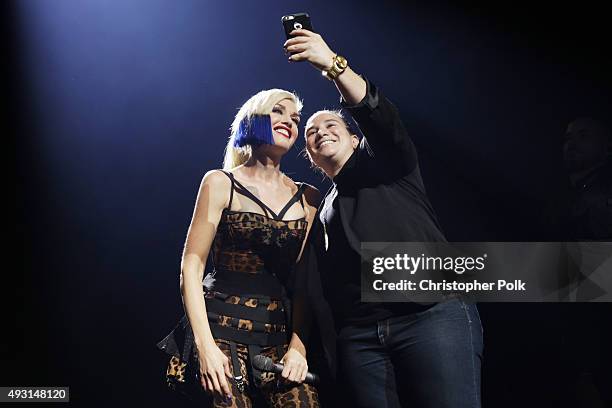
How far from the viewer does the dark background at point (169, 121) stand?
2855mm

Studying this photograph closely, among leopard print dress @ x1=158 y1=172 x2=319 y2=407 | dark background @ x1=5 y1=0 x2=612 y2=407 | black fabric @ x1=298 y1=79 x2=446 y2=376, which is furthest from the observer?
dark background @ x1=5 y1=0 x2=612 y2=407

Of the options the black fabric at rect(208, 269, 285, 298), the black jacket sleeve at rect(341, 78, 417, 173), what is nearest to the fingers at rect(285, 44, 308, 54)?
the black jacket sleeve at rect(341, 78, 417, 173)

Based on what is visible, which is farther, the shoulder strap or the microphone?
the shoulder strap

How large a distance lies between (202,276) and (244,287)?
0.14 metres

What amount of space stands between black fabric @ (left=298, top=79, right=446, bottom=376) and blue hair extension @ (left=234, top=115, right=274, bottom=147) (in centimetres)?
33

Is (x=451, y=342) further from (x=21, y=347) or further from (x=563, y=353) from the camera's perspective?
(x=21, y=347)

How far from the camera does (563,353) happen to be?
250cm

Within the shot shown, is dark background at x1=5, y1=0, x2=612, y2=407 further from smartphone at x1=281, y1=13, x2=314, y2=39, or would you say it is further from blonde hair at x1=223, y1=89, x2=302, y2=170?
smartphone at x1=281, y1=13, x2=314, y2=39

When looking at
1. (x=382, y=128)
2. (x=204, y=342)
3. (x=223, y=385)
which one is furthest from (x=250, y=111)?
(x=223, y=385)

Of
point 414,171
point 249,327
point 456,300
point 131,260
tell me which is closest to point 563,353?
point 456,300

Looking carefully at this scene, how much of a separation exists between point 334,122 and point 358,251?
1.63 ft

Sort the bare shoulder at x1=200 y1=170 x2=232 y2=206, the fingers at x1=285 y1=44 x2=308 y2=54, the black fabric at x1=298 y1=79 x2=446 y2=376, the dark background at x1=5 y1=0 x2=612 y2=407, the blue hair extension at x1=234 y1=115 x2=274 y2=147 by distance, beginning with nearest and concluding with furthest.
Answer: the fingers at x1=285 y1=44 x2=308 y2=54 < the black fabric at x1=298 y1=79 x2=446 y2=376 < the bare shoulder at x1=200 y1=170 x2=232 y2=206 < the blue hair extension at x1=234 y1=115 x2=274 y2=147 < the dark background at x1=5 y1=0 x2=612 y2=407

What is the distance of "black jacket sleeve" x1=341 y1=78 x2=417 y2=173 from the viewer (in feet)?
6.07

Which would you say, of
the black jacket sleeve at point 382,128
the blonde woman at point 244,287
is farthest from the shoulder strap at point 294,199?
the black jacket sleeve at point 382,128
